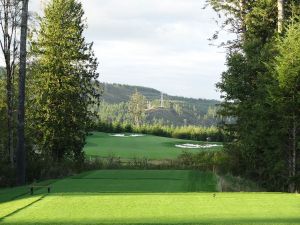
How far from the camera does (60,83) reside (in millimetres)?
27500

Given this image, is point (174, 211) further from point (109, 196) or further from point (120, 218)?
point (109, 196)

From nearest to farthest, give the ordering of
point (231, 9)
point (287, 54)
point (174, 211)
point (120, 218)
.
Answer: point (120, 218), point (174, 211), point (287, 54), point (231, 9)

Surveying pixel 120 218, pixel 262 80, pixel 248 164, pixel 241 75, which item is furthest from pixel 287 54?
pixel 120 218

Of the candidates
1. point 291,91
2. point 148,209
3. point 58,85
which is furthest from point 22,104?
point 148,209

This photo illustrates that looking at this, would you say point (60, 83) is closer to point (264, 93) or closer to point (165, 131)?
point (264, 93)

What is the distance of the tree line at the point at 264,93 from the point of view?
1797cm

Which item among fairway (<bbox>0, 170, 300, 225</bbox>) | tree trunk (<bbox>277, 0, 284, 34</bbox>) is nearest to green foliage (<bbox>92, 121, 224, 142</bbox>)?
tree trunk (<bbox>277, 0, 284, 34</bbox>)

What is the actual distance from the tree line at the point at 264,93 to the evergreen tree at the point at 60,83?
28.5 ft

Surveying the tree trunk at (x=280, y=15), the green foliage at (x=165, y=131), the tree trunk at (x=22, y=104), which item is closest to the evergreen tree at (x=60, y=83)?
the tree trunk at (x=22, y=104)

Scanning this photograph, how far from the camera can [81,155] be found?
27.7 metres

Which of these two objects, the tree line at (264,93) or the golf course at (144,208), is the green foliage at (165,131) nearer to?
the tree line at (264,93)

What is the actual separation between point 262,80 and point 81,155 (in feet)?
40.7

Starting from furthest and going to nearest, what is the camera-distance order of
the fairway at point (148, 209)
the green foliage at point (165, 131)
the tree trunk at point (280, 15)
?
1. the green foliage at point (165, 131)
2. the tree trunk at point (280, 15)
3. the fairway at point (148, 209)

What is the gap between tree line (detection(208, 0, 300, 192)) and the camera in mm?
17969
